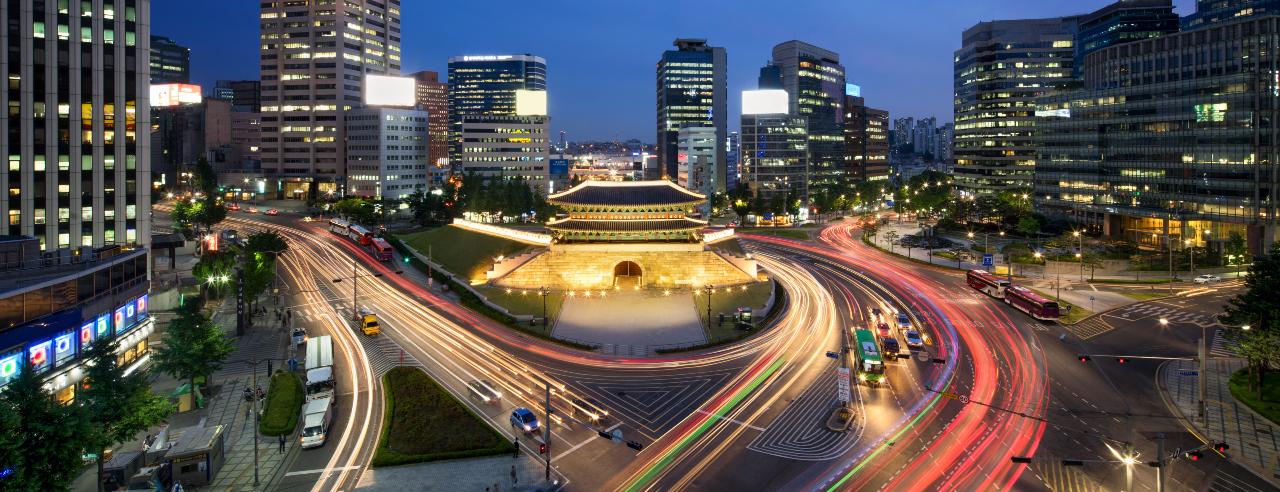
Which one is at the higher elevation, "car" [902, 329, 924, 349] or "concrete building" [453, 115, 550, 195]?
"concrete building" [453, 115, 550, 195]

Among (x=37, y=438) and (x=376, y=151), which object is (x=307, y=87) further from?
(x=37, y=438)

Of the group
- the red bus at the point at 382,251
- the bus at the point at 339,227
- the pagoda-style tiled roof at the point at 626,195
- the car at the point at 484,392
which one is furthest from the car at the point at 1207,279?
the bus at the point at 339,227

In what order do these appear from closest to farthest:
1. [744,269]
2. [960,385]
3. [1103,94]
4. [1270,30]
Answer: [960,385] → [744,269] → [1270,30] → [1103,94]

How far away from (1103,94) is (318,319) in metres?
135

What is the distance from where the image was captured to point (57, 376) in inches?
1620

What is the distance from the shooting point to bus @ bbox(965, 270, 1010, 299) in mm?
80938

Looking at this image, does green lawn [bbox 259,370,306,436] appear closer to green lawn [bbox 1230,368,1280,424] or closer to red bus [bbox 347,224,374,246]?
green lawn [bbox 1230,368,1280,424]

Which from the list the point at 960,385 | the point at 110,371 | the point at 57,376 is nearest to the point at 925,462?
the point at 960,385

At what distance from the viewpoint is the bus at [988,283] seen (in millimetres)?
80938

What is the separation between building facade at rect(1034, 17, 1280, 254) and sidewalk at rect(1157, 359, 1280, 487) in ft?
213

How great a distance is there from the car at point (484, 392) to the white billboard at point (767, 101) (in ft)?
521

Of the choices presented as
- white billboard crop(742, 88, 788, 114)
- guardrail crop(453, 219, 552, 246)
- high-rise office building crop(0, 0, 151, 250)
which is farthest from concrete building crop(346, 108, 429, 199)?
high-rise office building crop(0, 0, 151, 250)

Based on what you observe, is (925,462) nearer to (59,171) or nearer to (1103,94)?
(59,171)

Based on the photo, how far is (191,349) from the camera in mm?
47156
